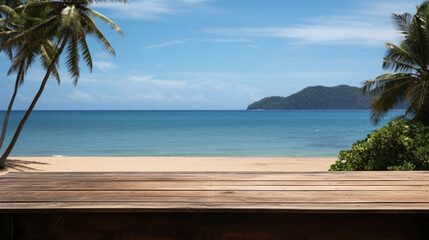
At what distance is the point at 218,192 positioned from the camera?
2.63 metres

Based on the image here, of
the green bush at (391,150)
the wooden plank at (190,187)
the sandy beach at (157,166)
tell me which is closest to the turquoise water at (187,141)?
the sandy beach at (157,166)

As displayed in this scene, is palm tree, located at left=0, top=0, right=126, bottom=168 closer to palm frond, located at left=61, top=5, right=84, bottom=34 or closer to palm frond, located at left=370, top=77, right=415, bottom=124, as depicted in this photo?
palm frond, located at left=61, top=5, right=84, bottom=34

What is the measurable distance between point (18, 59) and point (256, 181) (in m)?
14.3

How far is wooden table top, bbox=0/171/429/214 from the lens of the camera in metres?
2.27

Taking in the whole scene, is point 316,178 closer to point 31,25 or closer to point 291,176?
point 291,176

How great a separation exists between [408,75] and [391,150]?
8.48 meters

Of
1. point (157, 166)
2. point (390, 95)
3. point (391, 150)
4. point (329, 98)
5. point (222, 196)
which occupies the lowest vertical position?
point (157, 166)

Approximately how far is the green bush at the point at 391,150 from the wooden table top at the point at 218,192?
2917 mm

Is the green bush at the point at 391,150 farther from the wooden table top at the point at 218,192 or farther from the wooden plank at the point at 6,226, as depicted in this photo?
the wooden plank at the point at 6,226

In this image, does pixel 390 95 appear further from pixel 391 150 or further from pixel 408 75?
pixel 391 150

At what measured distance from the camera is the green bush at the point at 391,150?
5.88 m

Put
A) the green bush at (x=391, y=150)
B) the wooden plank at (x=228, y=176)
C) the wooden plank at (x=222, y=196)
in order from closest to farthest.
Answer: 1. the wooden plank at (x=222, y=196)
2. the wooden plank at (x=228, y=176)
3. the green bush at (x=391, y=150)

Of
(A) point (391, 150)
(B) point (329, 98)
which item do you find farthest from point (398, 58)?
(B) point (329, 98)

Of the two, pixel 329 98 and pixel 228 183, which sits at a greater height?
pixel 329 98
